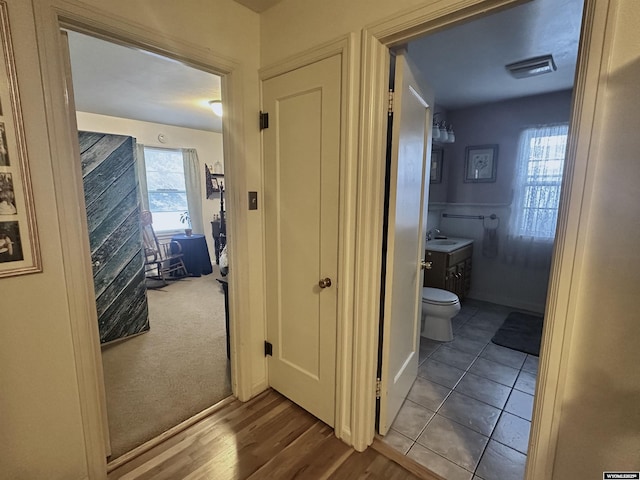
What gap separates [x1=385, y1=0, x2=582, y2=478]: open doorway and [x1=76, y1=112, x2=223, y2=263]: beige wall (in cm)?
389

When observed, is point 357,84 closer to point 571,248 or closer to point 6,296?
point 571,248

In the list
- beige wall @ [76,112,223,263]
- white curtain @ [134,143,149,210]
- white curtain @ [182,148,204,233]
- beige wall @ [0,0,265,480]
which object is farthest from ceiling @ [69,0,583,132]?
white curtain @ [182,148,204,233]

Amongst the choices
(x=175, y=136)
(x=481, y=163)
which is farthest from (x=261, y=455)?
(x=175, y=136)

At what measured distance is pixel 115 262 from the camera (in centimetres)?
281

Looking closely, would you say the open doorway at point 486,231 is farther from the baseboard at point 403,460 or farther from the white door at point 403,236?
the white door at point 403,236

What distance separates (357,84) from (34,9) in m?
1.28

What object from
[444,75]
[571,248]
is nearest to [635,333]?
[571,248]

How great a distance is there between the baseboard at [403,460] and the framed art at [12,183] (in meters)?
1.84

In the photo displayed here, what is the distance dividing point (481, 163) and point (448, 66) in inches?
63.3

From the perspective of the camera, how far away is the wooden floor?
4.99 ft

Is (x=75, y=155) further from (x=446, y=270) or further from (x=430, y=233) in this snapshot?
(x=430, y=233)

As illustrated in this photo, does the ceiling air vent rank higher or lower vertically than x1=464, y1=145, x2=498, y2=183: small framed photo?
higher

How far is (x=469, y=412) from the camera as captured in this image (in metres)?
1.96

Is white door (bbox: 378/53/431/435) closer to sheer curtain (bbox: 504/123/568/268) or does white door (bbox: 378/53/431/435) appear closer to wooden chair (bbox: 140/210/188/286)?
sheer curtain (bbox: 504/123/568/268)
